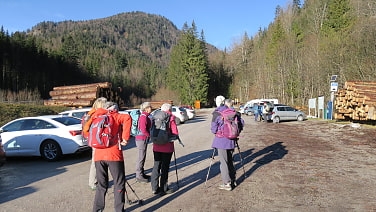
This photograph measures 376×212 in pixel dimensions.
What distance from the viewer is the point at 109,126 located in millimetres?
4102

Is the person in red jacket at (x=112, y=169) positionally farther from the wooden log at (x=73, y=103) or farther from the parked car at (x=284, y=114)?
the parked car at (x=284, y=114)

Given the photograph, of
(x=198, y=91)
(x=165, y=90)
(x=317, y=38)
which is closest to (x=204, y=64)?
(x=198, y=91)

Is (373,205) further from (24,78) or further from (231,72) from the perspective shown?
(231,72)

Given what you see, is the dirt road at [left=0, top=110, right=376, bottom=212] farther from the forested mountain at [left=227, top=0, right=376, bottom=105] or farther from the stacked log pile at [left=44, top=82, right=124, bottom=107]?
the forested mountain at [left=227, top=0, right=376, bottom=105]

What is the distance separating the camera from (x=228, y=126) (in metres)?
5.57

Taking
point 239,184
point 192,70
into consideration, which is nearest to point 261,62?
point 192,70

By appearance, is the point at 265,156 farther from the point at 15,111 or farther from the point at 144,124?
the point at 15,111

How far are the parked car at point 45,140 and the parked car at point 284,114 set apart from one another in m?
18.4

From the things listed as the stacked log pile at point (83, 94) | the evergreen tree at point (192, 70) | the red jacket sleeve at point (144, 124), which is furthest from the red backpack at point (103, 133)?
the evergreen tree at point (192, 70)

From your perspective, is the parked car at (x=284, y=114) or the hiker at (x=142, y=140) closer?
the hiker at (x=142, y=140)

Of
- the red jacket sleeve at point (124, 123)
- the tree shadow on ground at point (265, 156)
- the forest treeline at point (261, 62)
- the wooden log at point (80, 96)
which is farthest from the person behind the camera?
the forest treeline at point (261, 62)

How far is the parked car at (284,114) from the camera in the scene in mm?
23503

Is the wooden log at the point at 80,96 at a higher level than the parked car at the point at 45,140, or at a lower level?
higher

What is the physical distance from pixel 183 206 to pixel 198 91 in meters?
53.0
